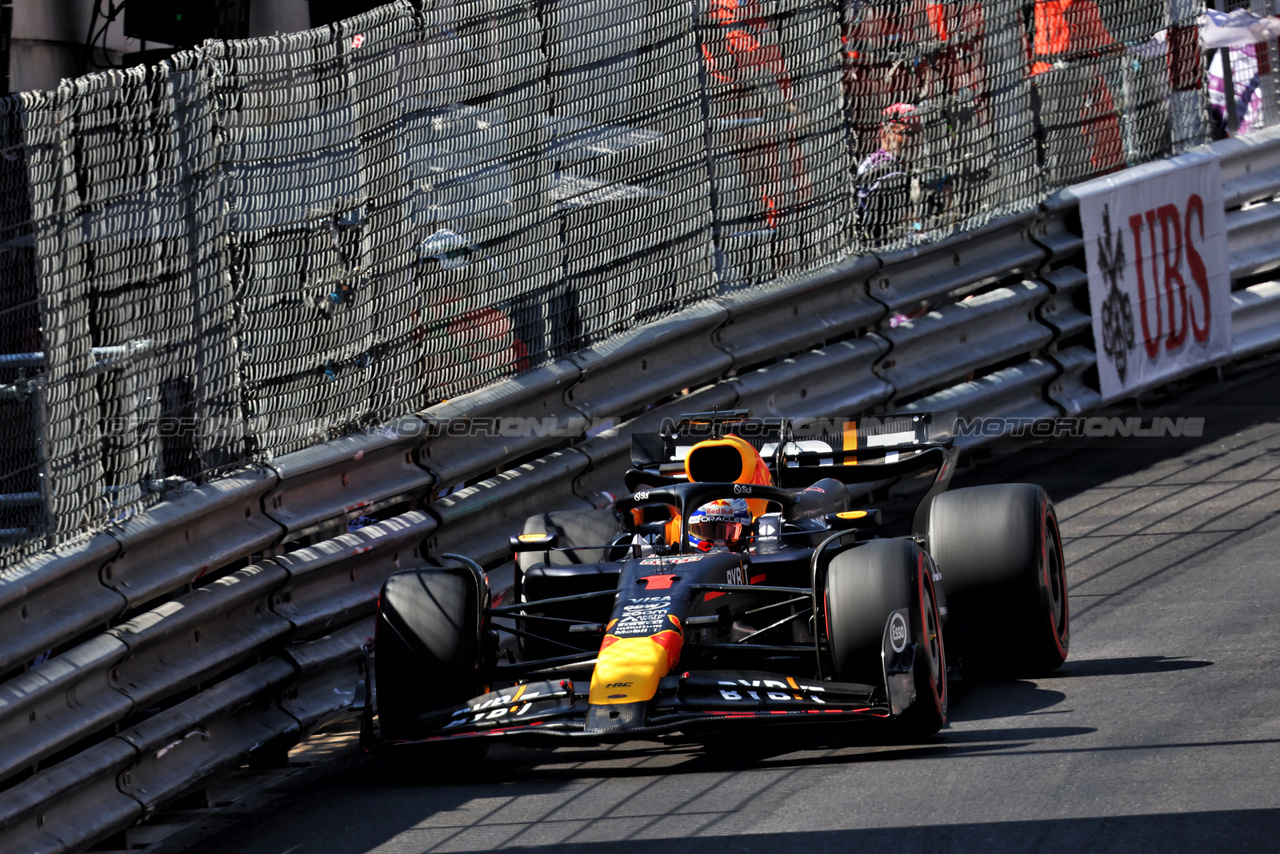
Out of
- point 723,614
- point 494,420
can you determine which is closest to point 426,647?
point 723,614

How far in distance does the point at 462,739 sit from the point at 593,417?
9.67 feet

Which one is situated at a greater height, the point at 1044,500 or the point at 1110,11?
the point at 1110,11

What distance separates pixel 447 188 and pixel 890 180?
3627 millimetres

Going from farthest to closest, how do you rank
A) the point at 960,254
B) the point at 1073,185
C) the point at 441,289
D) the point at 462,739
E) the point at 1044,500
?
the point at 1073,185, the point at 960,254, the point at 441,289, the point at 1044,500, the point at 462,739

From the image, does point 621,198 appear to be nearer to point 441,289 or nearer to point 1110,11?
point 441,289

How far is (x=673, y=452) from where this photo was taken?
8055 mm

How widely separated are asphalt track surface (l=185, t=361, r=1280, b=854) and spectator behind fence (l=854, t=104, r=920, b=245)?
3199 millimetres

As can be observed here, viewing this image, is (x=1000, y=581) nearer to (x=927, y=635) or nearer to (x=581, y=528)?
(x=927, y=635)

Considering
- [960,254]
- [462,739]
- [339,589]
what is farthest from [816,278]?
[462,739]

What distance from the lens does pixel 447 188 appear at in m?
7.99

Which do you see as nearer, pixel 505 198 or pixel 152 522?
pixel 152 522

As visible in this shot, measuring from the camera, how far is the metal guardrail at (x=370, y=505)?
576 cm

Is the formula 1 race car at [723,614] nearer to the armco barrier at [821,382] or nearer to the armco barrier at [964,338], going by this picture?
the armco barrier at [821,382]

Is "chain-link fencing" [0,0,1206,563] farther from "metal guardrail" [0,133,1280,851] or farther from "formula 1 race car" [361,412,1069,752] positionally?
"formula 1 race car" [361,412,1069,752]
